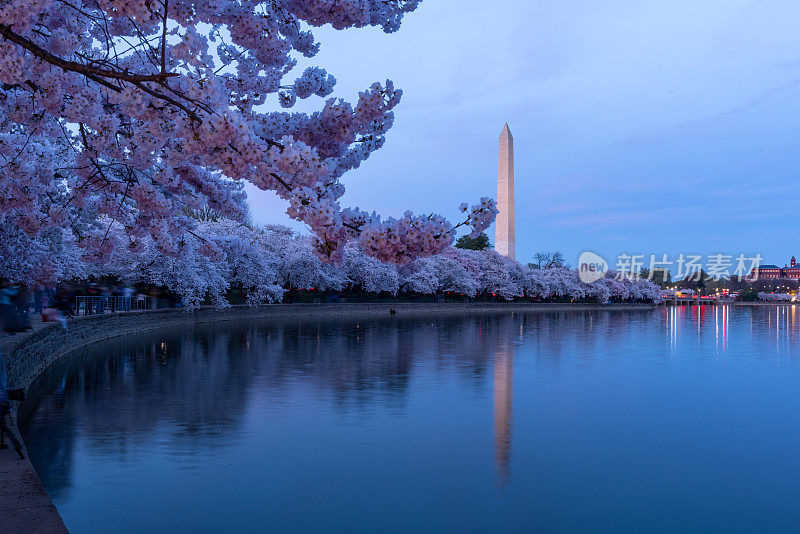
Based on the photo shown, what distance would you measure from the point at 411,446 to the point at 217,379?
9.80 m

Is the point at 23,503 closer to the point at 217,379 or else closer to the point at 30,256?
the point at 217,379

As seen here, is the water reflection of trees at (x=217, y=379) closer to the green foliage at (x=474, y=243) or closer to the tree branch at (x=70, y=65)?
the tree branch at (x=70, y=65)

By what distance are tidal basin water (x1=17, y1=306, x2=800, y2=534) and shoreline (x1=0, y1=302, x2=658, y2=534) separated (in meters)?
0.83

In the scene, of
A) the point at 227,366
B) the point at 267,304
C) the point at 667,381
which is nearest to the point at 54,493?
the point at 227,366

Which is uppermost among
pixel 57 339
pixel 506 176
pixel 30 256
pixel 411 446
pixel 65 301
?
pixel 506 176

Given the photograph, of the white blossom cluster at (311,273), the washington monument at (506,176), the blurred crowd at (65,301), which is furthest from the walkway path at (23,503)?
the washington monument at (506,176)

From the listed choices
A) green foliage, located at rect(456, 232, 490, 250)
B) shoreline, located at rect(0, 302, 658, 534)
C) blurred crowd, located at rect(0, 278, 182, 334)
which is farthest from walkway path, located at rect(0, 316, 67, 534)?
green foliage, located at rect(456, 232, 490, 250)

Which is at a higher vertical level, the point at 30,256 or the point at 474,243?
the point at 474,243

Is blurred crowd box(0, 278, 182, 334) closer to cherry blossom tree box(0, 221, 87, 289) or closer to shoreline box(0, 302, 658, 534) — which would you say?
cherry blossom tree box(0, 221, 87, 289)

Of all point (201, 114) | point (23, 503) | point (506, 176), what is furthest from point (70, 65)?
point (506, 176)

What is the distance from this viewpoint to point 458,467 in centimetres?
1204

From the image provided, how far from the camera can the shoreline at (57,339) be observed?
7391mm

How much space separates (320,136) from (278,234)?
7758 cm

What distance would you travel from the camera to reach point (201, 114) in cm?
740
